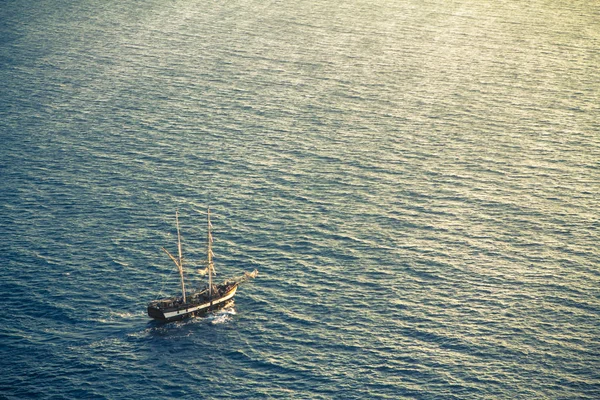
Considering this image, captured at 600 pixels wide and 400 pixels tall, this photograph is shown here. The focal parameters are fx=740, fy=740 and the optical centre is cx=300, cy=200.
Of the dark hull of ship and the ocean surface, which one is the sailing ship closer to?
the dark hull of ship

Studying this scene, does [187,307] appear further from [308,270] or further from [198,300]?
[308,270]

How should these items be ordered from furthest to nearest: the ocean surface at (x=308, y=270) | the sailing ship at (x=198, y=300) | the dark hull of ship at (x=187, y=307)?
the sailing ship at (x=198, y=300) → the dark hull of ship at (x=187, y=307) → the ocean surface at (x=308, y=270)

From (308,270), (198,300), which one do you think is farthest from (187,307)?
(308,270)

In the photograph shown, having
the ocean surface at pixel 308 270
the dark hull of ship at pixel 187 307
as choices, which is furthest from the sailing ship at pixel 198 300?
the ocean surface at pixel 308 270

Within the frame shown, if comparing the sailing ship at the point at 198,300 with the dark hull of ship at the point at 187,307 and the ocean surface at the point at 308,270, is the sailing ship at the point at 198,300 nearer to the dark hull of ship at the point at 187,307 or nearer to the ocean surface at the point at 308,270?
the dark hull of ship at the point at 187,307

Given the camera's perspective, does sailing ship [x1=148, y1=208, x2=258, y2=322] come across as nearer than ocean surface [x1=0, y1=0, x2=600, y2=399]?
No

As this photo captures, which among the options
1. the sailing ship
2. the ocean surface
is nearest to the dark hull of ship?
the sailing ship

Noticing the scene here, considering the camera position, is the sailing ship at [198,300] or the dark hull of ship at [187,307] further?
the sailing ship at [198,300]

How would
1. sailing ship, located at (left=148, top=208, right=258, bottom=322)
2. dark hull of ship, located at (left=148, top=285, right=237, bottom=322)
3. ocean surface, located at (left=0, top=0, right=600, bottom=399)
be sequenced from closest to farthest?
ocean surface, located at (left=0, top=0, right=600, bottom=399)
dark hull of ship, located at (left=148, top=285, right=237, bottom=322)
sailing ship, located at (left=148, top=208, right=258, bottom=322)
